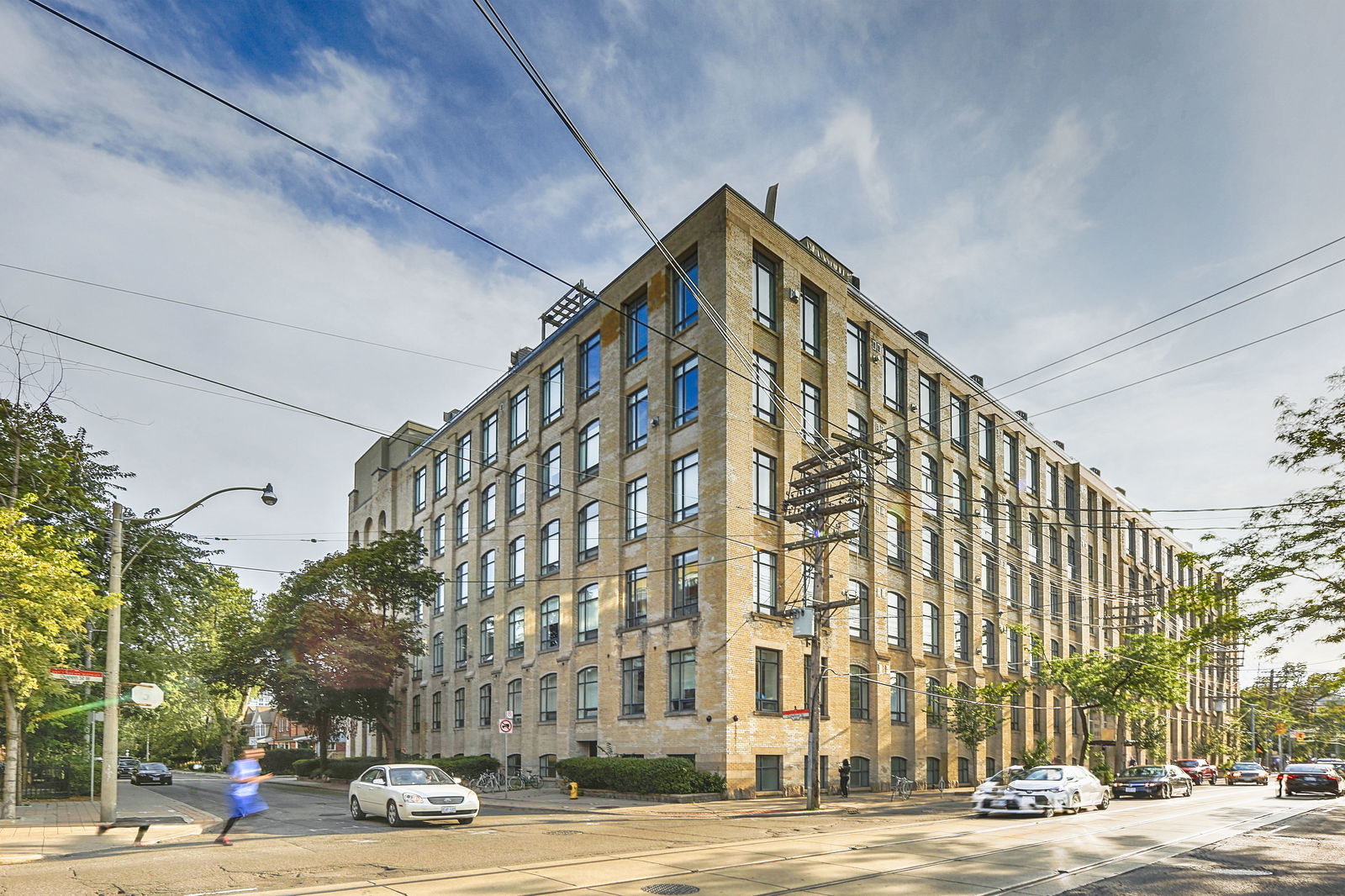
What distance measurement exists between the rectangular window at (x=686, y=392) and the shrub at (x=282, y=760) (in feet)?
135

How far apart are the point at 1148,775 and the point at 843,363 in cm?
1845

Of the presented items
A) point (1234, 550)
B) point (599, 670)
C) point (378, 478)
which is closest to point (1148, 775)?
point (1234, 550)

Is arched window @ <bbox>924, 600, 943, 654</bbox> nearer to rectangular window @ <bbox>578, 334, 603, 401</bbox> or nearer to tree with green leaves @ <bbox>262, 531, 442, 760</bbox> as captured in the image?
rectangular window @ <bbox>578, 334, 603, 401</bbox>

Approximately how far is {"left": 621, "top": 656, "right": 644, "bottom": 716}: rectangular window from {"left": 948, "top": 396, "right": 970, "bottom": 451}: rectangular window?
19081 millimetres

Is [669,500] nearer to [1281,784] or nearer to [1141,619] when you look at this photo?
[1281,784]

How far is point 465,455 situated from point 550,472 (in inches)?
436

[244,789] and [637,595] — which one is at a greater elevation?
[637,595]

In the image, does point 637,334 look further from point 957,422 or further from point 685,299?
point 957,422

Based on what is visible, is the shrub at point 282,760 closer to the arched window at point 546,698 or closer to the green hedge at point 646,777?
the arched window at point 546,698

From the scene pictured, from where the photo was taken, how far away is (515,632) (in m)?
43.7

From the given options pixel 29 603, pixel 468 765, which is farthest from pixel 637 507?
pixel 29 603

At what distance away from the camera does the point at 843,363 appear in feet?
120

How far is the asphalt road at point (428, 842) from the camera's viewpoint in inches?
479

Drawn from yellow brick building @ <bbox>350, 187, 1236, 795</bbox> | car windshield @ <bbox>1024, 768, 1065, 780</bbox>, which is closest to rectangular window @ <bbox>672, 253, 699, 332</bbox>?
yellow brick building @ <bbox>350, 187, 1236, 795</bbox>
